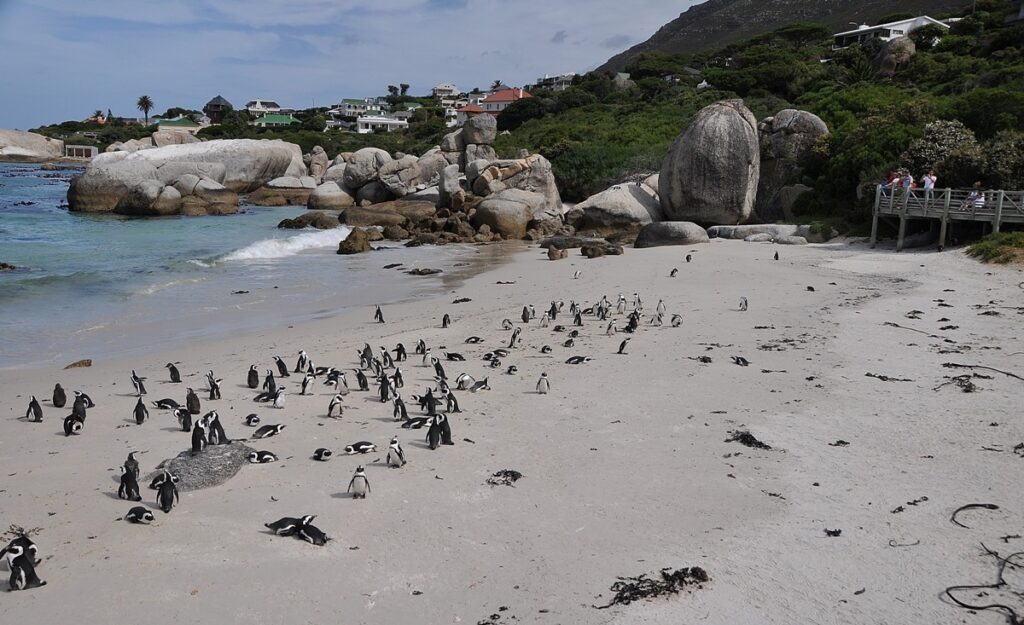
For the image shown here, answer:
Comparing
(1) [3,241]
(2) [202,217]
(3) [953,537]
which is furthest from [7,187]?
(3) [953,537]

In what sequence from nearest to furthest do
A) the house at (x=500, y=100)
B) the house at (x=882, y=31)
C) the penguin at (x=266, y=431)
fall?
A: the penguin at (x=266, y=431)
the house at (x=882, y=31)
the house at (x=500, y=100)

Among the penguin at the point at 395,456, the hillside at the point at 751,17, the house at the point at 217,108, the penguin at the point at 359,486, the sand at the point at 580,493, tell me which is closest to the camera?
the sand at the point at 580,493

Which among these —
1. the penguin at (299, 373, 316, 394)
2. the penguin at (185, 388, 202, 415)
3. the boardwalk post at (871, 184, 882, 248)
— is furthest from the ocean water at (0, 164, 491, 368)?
the boardwalk post at (871, 184, 882, 248)

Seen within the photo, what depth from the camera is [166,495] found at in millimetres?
6664

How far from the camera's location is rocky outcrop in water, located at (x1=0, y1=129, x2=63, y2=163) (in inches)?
4094

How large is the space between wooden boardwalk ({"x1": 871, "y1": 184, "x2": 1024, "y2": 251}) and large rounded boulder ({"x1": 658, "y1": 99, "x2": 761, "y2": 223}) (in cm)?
573

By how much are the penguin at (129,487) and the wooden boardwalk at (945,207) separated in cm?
2000

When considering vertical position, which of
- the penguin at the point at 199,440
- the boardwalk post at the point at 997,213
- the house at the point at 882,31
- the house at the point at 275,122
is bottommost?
the penguin at the point at 199,440

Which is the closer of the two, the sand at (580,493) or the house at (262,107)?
the sand at (580,493)

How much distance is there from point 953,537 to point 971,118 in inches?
964

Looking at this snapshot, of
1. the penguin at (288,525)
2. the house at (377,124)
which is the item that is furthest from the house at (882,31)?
the penguin at (288,525)

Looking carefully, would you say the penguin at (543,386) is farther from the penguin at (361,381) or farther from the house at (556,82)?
the house at (556,82)

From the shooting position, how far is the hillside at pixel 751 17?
9662 centimetres

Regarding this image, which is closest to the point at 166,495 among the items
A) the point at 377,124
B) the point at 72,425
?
the point at 72,425
